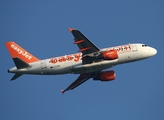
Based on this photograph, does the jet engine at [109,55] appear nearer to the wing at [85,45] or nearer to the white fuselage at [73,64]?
the wing at [85,45]

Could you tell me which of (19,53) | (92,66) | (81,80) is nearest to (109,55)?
(92,66)

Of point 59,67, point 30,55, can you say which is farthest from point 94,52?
point 30,55

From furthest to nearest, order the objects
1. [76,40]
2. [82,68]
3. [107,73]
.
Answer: [107,73], [82,68], [76,40]

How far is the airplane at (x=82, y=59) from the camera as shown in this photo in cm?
A: 6316

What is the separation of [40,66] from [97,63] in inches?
398

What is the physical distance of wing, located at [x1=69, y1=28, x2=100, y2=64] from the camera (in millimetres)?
59931

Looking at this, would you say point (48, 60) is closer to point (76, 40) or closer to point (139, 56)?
point (76, 40)

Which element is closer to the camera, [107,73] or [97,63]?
[97,63]

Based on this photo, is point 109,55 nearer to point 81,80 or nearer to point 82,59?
point 82,59

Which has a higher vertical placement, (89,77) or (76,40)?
(76,40)

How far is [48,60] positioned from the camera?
6575 cm

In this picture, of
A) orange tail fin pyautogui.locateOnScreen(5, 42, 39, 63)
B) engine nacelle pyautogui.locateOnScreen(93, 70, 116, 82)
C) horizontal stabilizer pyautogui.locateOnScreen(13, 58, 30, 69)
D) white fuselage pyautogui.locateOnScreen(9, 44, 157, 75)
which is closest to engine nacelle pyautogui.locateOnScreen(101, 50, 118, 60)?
white fuselage pyautogui.locateOnScreen(9, 44, 157, 75)

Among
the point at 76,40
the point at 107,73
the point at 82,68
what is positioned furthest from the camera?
the point at 107,73

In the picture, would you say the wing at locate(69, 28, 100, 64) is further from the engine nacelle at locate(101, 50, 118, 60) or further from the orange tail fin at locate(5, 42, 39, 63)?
the orange tail fin at locate(5, 42, 39, 63)
